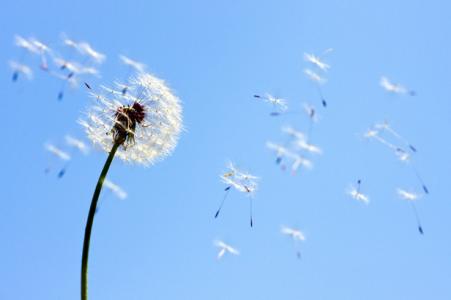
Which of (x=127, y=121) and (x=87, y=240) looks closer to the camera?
(x=87, y=240)

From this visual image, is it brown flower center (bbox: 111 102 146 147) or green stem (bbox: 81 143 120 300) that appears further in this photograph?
brown flower center (bbox: 111 102 146 147)

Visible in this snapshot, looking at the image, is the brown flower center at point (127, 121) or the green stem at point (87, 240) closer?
the green stem at point (87, 240)

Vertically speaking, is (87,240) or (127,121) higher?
(127,121)

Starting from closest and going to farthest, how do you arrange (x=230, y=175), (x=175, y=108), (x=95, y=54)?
1. (x=230, y=175)
2. (x=95, y=54)
3. (x=175, y=108)

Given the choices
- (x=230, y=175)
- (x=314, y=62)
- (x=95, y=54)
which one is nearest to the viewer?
(x=314, y=62)

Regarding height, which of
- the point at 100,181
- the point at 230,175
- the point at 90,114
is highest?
the point at 90,114

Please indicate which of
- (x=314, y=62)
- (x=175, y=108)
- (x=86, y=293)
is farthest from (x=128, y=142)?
(x=314, y=62)

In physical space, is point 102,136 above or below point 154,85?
below

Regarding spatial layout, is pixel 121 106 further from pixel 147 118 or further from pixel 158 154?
pixel 158 154

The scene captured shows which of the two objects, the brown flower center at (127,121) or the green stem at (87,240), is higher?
the brown flower center at (127,121)

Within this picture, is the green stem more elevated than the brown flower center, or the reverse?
the brown flower center

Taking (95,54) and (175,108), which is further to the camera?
(175,108)
